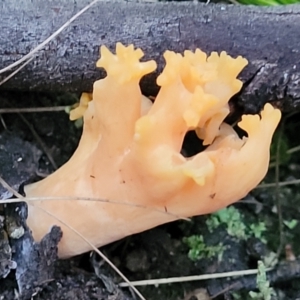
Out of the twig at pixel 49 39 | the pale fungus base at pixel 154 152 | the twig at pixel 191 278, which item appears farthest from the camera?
the twig at pixel 191 278

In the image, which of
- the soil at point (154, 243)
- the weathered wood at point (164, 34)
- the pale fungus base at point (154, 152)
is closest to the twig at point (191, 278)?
the soil at point (154, 243)

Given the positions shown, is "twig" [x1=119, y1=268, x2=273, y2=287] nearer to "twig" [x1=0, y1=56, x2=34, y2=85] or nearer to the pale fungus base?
the pale fungus base

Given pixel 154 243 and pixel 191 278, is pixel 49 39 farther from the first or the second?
pixel 191 278

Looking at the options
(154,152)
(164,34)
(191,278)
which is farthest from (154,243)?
(164,34)

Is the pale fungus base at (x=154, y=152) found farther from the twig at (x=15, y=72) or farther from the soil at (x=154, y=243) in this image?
the twig at (x=15, y=72)

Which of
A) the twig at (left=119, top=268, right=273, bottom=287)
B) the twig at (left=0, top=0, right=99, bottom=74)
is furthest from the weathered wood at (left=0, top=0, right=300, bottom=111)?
the twig at (left=119, top=268, right=273, bottom=287)

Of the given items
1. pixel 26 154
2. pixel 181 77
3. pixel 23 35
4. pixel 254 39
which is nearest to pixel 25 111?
pixel 26 154
